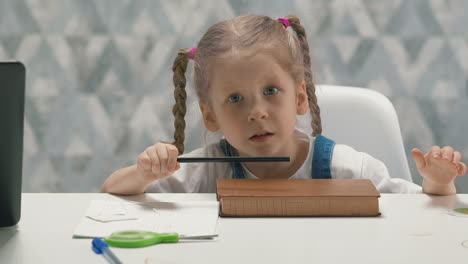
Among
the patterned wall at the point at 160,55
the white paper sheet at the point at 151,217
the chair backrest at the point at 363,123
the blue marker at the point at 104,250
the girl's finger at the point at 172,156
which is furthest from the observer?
the patterned wall at the point at 160,55

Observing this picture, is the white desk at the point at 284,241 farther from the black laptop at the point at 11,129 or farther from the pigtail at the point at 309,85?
the pigtail at the point at 309,85

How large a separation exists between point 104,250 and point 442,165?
60 cm

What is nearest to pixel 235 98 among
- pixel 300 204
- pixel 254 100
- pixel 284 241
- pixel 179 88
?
pixel 254 100

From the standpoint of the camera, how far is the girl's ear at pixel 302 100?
131cm

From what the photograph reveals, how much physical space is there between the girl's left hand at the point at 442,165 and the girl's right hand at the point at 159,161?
1.26 feet

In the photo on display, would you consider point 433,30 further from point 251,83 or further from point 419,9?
point 251,83

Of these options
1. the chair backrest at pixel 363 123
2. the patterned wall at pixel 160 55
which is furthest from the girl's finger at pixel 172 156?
the patterned wall at pixel 160 55

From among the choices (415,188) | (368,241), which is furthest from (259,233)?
(415,188)

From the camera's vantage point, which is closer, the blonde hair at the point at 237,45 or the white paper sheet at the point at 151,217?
the white paper sheet at the point at 151,217

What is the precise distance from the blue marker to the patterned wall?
123 centimetres

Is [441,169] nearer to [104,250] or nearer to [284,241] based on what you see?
[284,241]

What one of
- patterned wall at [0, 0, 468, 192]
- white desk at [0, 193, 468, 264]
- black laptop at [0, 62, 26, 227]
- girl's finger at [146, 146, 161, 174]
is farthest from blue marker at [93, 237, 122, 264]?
patterned wall at [0, 0, 468, 192]

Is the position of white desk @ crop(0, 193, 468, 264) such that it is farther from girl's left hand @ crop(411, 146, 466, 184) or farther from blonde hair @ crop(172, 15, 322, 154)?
blonde hair @ crop(172, 15, 322, 154)

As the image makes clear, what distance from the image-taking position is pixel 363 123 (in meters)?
1.45
